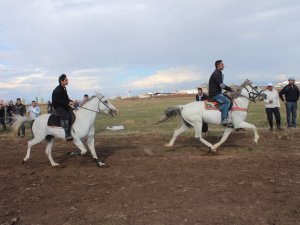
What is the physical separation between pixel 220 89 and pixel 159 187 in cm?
525

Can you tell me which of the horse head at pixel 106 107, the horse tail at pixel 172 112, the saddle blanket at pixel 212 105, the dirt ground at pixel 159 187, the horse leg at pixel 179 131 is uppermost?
the horse head at pixel 106 107

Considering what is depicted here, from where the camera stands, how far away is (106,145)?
15.2m

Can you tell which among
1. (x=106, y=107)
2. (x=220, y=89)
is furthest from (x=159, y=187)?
(x=220, y=89)

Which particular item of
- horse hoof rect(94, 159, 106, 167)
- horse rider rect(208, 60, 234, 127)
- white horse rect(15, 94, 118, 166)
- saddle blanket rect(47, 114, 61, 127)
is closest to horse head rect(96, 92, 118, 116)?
white horse rect(15, 94, 118, 166)

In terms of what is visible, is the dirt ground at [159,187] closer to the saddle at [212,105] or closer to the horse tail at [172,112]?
the horse tail at [172,112]

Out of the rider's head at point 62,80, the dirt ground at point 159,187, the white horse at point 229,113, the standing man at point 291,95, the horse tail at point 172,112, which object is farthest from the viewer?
the standing man at point 291,95

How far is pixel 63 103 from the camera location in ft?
35.1

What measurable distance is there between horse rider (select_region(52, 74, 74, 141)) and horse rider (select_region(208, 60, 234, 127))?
4.47 meters

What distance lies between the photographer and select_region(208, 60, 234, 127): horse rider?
1212 centimetres

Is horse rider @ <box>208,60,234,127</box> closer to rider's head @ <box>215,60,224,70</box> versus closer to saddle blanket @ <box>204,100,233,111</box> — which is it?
rider's head @ <box>215,60,224,70</box>

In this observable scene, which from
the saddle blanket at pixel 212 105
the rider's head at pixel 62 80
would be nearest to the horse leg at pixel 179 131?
the saddle blanket at pixel 212 105

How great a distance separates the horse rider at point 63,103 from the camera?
10656 mm

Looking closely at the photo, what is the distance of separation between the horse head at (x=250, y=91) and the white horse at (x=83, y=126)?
4433 mm

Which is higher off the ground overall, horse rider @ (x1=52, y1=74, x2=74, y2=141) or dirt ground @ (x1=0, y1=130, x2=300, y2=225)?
horse rider @ (x1=52, y1=74, x2=74, y2=141)
